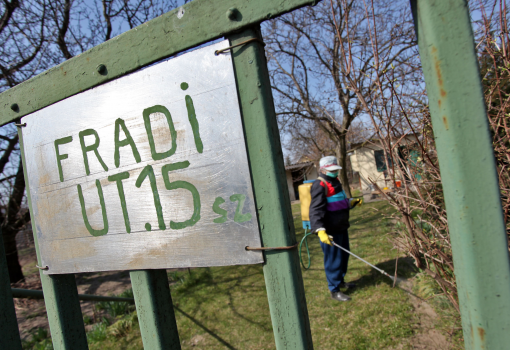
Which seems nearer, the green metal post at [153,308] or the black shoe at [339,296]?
the green metal post at [153,308]

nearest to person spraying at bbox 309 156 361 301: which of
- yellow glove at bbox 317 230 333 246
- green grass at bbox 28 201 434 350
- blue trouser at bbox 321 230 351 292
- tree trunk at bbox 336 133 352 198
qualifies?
blue trouser at bbox 321 230 351 292

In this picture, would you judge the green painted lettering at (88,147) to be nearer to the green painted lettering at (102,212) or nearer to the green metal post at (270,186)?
the green painted lettering at (102,212)

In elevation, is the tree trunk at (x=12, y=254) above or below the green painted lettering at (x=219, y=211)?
below

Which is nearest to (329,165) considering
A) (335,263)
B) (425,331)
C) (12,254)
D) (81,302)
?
(335,263)

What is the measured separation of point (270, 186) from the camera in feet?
3.07

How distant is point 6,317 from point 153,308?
2.92ft

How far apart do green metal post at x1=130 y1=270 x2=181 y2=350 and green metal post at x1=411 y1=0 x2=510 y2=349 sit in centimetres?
106

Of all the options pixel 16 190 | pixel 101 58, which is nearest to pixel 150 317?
pixel 101 58

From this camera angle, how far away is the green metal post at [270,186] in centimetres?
93

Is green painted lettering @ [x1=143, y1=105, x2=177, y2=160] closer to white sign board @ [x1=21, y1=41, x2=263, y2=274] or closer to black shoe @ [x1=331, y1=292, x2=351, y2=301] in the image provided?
white sign board @ [x1=21, y1=41, x2=263, y2=274]

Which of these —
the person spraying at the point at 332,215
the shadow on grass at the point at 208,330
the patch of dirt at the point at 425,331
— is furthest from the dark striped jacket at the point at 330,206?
the shadow on grass at the point at 208,330

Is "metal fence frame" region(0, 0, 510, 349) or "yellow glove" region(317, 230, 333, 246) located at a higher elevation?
"metal fence frame" region(0, 0, 510, 349)

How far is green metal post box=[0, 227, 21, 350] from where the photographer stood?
1488 millimetres

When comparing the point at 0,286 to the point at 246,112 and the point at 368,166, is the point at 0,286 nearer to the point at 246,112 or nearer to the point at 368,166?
the point at 246,112
